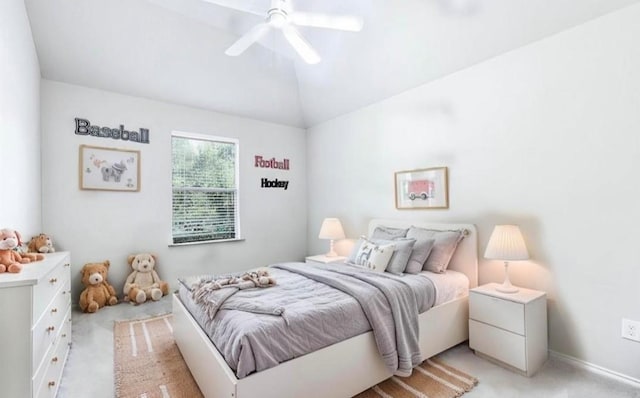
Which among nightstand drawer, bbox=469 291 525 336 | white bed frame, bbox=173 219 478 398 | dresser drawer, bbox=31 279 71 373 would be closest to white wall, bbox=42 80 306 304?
dresser drawer, bbox=31 279 71 373

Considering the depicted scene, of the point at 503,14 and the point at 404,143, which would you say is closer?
the point at 503,14

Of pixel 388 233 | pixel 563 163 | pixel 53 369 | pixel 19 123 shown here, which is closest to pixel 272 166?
pixel 388 233

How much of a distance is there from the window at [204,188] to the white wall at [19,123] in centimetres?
136

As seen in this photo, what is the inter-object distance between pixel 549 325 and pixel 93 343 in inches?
146

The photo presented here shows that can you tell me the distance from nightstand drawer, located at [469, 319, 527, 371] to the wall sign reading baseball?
3956 mm

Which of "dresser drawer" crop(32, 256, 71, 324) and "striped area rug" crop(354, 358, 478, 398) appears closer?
"dresser drawer" crop(32, 256, 71, 324)

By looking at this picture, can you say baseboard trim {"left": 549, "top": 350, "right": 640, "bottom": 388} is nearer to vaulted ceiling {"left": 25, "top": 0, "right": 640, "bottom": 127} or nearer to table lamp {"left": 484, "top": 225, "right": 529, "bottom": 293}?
table lamp {"left": 484, "top": 225, "right": 529, "bottom": 293}

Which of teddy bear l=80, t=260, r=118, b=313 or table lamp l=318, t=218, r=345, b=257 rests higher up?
table lamp l=318, t=218, r=345, b=257

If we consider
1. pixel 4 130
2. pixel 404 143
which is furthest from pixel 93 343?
pixel 404 143

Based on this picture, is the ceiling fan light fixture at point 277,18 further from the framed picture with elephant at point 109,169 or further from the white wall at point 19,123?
the framed picture with elephant at point 109,169

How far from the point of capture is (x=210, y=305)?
1.98m

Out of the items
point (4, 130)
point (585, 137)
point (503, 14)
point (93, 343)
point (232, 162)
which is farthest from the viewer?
point (232, 162)

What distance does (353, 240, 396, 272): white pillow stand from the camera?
2828 millimetres

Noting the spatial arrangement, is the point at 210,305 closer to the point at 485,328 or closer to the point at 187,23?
the point at 485,328
